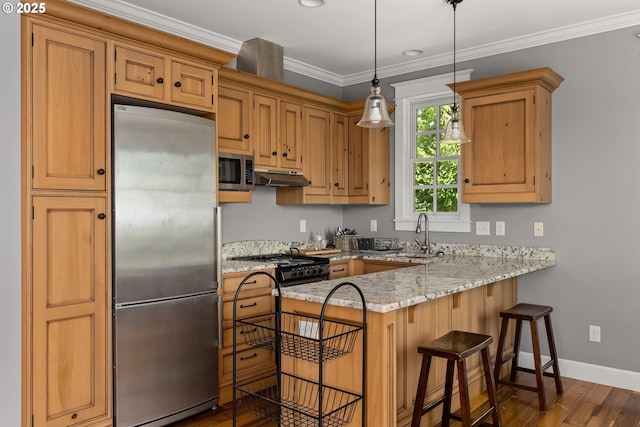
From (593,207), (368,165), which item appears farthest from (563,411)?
(368,165)

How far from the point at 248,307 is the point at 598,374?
2.72 meters

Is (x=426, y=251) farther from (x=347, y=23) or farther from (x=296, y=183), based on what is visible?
(x=347, y=23)

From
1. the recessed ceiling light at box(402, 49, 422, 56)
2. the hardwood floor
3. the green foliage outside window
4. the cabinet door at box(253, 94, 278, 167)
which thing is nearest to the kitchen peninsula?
the hardwood floor

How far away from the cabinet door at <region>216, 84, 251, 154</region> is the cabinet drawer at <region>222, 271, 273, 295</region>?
3.19ft

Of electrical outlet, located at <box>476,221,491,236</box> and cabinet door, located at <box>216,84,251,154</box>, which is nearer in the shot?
cabinet door, located at <box>216,84,251,154</box>

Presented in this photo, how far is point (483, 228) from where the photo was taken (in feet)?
14.4

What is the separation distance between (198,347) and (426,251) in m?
2.36

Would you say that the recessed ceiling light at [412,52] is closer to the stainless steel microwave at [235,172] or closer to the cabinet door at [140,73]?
the stainless steel microwave at [235,172]

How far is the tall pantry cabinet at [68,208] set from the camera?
252 centimetres

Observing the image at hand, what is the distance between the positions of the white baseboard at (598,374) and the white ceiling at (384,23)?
2.52 meters

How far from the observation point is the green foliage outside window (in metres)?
4.72

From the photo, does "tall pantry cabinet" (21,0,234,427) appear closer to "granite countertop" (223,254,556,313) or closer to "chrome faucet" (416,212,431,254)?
"granite countertop" (223,254,556,313)

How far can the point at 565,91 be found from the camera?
3.98 metres
